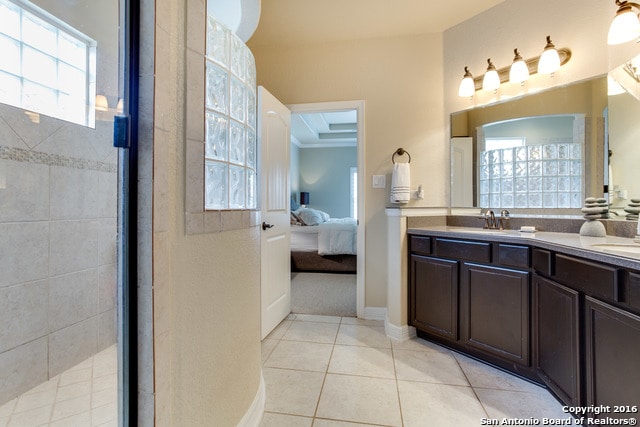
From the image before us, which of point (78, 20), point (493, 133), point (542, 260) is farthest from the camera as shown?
point (493, 133)

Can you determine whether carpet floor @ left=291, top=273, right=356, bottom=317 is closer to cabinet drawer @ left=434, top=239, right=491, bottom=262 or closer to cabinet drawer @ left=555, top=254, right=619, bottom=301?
cabinet drawer @ left=434, top=239, right=491, bottom=262

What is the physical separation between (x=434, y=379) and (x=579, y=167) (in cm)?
168

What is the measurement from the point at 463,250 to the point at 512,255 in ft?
0.97

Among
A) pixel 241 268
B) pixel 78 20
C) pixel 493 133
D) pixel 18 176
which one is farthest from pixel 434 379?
pixel 78 20

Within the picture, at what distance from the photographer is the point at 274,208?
2.45 metres

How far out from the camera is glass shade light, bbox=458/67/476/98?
2328 mm

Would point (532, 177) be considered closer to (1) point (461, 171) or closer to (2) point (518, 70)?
(1) point (461, 171)

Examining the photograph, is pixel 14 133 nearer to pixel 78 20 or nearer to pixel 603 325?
pixel 78 20

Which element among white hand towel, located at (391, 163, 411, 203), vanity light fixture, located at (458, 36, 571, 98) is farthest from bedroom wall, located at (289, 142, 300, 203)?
vanity light fixture, located at (458, 36, 571, 98)

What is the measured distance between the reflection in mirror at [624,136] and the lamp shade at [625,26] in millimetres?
139

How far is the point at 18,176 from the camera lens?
1270mm

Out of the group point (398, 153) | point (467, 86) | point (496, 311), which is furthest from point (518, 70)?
point (496, 311)

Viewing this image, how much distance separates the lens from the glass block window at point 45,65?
116 centimetres

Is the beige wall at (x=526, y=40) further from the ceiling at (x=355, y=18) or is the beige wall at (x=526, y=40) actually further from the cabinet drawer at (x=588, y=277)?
the cabinet drawer at (x=588, y=277)
